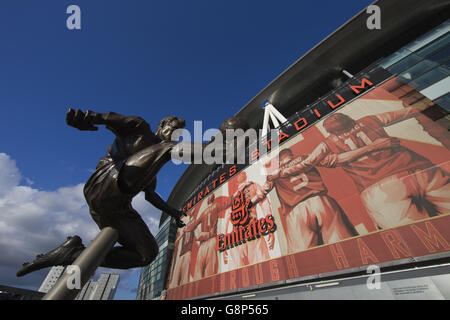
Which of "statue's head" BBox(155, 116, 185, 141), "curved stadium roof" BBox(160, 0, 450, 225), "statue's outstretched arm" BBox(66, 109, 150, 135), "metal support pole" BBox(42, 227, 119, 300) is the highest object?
"curved stadium roof" BBox(160, 0, 450, 225)

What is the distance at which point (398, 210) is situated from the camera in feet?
26.2

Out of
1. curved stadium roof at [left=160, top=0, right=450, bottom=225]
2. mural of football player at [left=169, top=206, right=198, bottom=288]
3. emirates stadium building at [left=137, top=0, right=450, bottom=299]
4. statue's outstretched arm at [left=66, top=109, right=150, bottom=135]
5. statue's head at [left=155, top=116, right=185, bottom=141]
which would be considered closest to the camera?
statue's outstretched arm at [left=66, top=109, right=150, bottom=135]

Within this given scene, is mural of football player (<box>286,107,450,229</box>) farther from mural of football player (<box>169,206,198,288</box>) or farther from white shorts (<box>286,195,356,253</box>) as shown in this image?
mural of football player (<box>169,206,198,288</box>)

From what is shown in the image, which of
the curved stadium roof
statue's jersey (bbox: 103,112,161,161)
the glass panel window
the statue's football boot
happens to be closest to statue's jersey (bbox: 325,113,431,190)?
the glass panel window

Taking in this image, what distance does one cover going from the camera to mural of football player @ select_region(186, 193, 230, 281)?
15367mm

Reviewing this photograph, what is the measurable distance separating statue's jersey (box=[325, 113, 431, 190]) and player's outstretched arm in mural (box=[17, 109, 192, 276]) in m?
10.9

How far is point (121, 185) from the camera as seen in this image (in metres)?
1.74

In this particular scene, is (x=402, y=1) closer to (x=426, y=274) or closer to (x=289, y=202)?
(x=289, y=202)

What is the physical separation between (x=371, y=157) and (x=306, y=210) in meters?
4.38

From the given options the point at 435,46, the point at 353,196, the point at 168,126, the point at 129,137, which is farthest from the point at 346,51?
the point at 129,137

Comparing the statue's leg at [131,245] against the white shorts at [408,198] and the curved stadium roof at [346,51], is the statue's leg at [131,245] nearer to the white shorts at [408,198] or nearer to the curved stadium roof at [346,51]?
the white shorts at [408,198]

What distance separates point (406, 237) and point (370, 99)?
848cm

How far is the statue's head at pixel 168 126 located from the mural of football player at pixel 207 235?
14.8 meters
